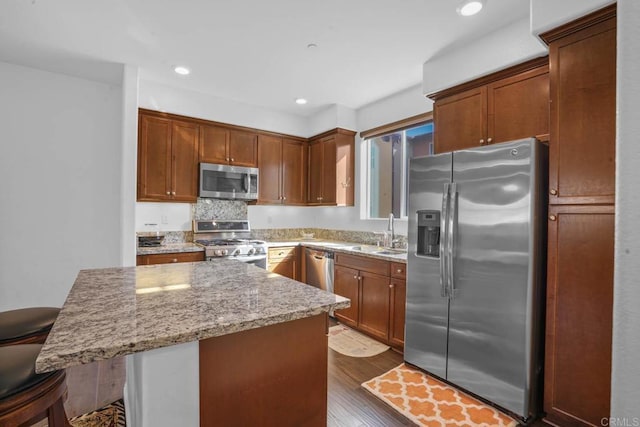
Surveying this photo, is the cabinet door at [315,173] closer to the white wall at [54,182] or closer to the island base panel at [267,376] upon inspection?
the white wall at [54,182]

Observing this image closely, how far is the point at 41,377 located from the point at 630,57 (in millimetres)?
1734

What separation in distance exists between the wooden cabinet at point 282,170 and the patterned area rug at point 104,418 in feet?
9.02

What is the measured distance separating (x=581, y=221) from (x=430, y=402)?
1.51 meters

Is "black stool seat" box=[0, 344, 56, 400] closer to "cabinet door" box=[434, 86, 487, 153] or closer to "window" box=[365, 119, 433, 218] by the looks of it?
"cabinet door" box=[434, 86, 487, 153]

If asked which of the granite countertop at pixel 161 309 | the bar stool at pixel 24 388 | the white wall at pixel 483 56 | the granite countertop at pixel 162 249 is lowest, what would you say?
the bar stool at pixel 24 388

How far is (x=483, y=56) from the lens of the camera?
2.50m

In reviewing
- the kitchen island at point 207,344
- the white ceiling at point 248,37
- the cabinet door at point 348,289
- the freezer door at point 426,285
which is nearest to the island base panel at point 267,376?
the kitchen island at point 207,344

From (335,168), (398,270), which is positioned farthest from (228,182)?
(398,270)

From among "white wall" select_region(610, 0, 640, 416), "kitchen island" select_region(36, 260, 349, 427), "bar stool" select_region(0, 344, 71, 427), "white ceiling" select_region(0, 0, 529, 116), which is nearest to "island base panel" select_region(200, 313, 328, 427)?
"kitchen island" select_region(36, 260, 349, 427)

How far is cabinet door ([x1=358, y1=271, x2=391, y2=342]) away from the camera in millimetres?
3008

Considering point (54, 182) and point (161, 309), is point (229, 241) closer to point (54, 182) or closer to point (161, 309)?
point (54, 182)

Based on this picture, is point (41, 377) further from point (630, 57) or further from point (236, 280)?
point (630, 57)

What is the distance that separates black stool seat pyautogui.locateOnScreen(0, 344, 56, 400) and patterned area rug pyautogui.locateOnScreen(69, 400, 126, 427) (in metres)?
0.98

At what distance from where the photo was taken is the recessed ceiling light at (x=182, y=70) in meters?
3.14
